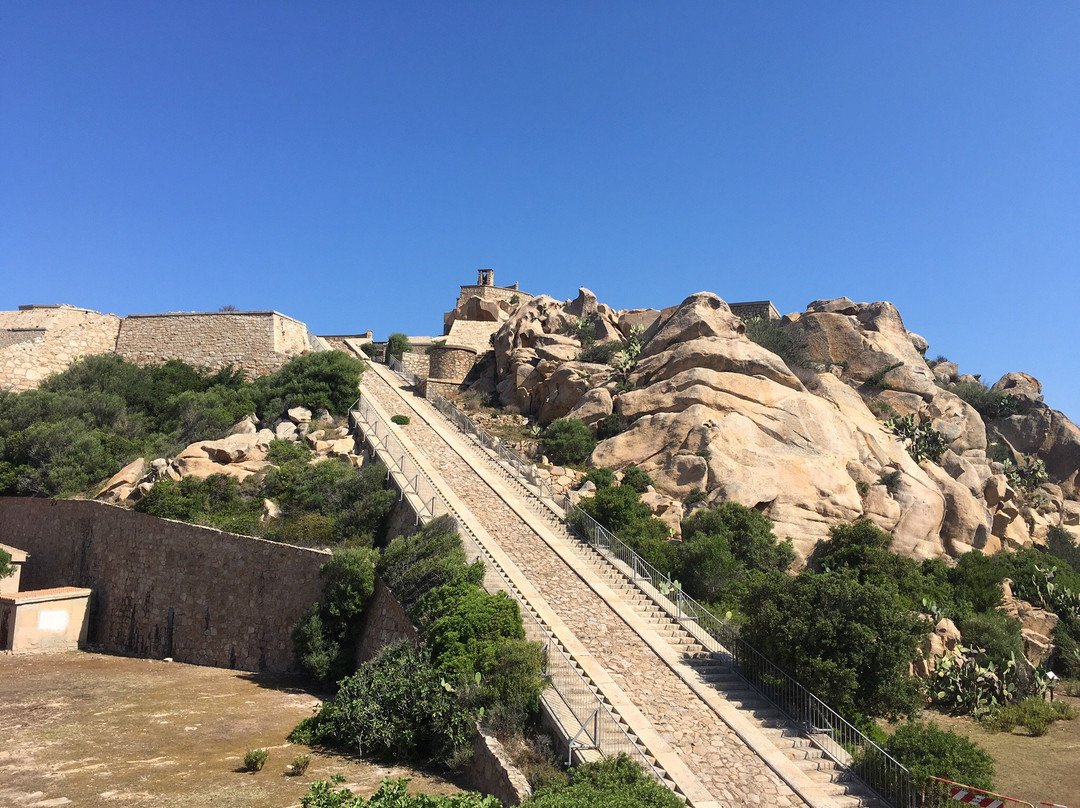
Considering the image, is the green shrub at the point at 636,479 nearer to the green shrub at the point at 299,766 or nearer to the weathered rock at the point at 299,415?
the weathered rock at the point at 299,415

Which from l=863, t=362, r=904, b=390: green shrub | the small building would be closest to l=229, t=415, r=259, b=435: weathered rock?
the small building

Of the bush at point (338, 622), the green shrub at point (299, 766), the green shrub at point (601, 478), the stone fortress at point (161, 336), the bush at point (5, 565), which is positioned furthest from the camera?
the stone fortress at point (161, 336)

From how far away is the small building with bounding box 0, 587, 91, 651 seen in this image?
22.7 m

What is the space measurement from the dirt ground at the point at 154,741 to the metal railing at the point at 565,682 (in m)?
2.36

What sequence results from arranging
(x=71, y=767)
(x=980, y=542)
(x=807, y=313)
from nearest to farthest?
(x=71, y=767)
(x=980, y=542)
(x=807, y=313)

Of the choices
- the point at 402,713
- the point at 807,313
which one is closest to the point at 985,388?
the point at 807,313

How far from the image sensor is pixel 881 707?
1377cm

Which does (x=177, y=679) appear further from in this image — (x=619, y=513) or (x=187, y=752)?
(x=619, y=513)

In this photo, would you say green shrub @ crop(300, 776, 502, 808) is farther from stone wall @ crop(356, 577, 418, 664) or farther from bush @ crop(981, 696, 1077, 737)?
bush @ crop(981, 696, 1077, 737)

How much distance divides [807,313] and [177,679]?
31601mm

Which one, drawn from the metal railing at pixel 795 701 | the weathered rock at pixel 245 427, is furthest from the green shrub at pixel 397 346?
the metal railing at pixel 795 701

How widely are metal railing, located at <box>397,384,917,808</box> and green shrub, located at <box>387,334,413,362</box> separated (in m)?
31.7

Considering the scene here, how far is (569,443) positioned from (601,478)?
375cm

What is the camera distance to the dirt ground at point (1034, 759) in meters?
13.0
